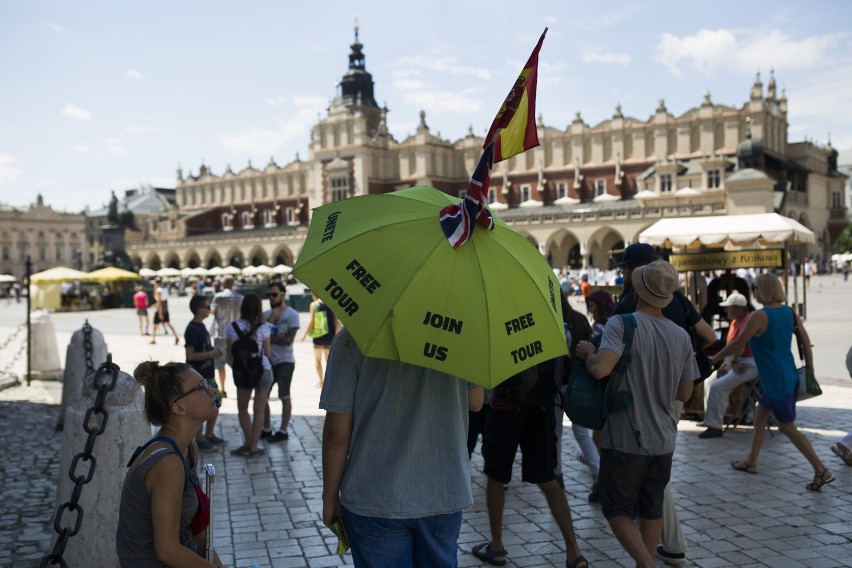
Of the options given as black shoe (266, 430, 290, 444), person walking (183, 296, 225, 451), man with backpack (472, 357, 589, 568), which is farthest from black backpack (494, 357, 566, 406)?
black shoe (266, 430, 290, 444)

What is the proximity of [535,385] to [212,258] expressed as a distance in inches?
2598

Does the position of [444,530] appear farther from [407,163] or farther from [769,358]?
[407,163]

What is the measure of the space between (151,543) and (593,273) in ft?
119

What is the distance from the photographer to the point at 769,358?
5605mm

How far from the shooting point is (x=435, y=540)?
2635 millimetres

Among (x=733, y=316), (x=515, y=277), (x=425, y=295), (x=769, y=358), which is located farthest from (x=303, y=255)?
(x=733, y=316)

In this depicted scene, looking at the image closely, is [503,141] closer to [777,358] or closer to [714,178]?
[777,358]

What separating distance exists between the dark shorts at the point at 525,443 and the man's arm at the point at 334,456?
1.76 m

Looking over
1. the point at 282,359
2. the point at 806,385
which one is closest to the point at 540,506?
the point at 806,385

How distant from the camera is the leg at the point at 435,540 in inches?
103

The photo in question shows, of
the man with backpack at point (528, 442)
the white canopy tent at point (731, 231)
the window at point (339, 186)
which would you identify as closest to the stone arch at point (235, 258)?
the window at point (339, 186)

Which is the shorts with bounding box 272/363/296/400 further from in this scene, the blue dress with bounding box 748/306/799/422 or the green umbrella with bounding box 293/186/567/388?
the green umbrella with bounding box 293/186/567/388

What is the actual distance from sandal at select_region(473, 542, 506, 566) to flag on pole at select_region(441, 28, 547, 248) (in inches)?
97.6

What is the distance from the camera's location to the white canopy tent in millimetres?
9977
